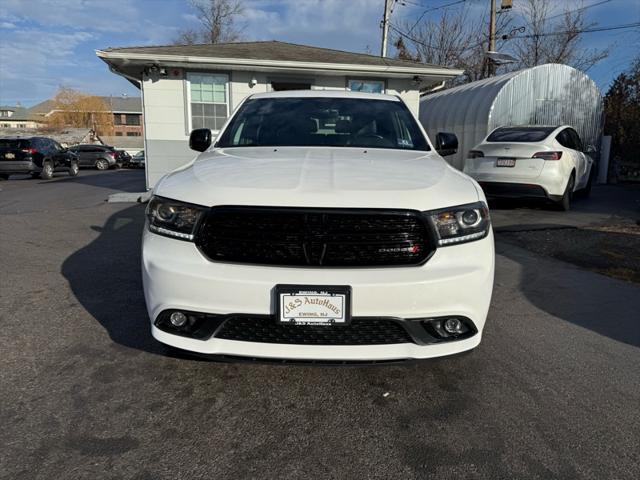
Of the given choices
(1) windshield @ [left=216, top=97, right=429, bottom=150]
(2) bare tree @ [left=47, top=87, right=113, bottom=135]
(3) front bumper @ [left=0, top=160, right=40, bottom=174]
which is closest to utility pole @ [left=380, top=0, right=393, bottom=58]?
(3) front bumper @ [left=0, top=160, right=40, bottom=174]

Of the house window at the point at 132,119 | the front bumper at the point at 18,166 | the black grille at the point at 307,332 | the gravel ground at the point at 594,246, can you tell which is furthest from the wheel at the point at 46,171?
the house window at the point at 132,119

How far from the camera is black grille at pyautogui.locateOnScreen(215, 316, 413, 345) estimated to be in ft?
7.12

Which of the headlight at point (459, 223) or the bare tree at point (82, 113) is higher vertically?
the bare tree at point (82, 113)

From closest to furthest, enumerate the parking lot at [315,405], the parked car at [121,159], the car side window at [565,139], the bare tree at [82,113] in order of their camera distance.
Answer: the parking lot at [315,405] → the car side window at [565,139] → the parked car at [121,159] → the bare tree at [82,113]

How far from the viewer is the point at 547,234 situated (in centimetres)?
695

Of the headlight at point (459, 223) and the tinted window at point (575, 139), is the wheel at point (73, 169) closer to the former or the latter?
the tinted window at point (575, 139)

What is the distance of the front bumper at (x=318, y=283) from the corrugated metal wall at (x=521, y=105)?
1331 centimetres

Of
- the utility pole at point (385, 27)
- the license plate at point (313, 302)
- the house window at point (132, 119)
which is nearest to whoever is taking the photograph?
the license plate at point (313, 302)

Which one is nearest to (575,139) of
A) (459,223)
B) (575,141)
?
(575,141)

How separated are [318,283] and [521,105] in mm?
15124

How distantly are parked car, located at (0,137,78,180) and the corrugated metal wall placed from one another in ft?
52.6

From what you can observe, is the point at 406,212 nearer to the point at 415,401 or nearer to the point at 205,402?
the point at 415,401

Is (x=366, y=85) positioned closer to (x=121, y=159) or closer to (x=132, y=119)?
(x=121, y=159)

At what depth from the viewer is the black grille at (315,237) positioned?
2.20 metres
